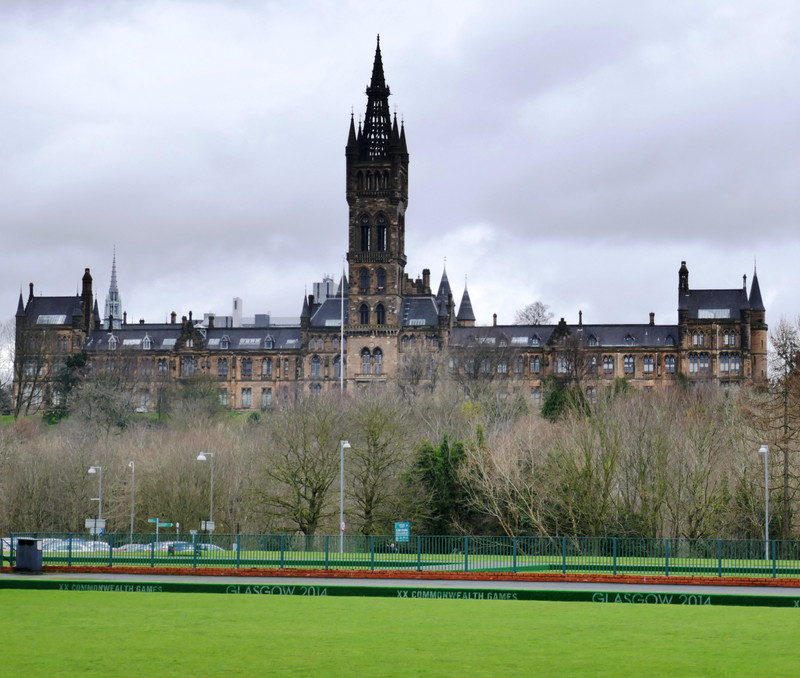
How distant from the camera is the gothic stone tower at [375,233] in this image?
534 ft

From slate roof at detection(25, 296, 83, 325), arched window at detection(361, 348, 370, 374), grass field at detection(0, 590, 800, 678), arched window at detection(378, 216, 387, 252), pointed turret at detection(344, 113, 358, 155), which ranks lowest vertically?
grass field at detection(0, 590, 800, 678)

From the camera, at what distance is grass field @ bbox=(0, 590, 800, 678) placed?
24000 mm

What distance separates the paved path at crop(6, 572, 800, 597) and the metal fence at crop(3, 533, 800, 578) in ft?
5.43

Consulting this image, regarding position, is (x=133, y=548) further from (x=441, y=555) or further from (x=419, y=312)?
(x=419, y=312)

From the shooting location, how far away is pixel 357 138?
166m

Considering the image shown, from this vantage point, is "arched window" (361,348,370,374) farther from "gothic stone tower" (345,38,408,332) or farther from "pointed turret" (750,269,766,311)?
"pointed turret" (750,269,766,311)

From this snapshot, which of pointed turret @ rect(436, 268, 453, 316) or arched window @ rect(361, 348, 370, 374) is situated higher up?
pointed turret @ rect(436, 268, 453, 316)

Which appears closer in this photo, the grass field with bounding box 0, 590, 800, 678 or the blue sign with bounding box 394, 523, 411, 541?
the grass field with bounding box 0, 590, 800, 678

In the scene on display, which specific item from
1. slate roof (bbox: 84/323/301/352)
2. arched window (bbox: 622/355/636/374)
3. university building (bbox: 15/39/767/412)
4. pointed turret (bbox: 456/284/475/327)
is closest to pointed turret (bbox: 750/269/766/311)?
university building (bbox: 15/39/767/412)

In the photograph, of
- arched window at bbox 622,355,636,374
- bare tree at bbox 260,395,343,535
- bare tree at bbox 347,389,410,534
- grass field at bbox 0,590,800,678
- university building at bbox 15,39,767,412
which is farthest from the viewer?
arched window at bbox 622,355,636,374

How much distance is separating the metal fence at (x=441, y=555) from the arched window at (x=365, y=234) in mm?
110821

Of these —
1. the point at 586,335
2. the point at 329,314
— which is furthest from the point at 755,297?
the point at 329,314

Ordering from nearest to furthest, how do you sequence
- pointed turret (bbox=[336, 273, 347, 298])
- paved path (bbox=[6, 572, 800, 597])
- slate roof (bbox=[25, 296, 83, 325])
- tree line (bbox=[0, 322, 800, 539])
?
1. paved path (bbox=[6, 572, 800, 597])
2. tree line (bbox=[0, 322, 800, 539])
3. pointed turret (bbox=[336, 273, 347, 298])
4. slate roof (bbox=[25, 296, 83, 325])

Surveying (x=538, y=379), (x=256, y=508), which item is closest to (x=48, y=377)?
(x=538, y=379)
